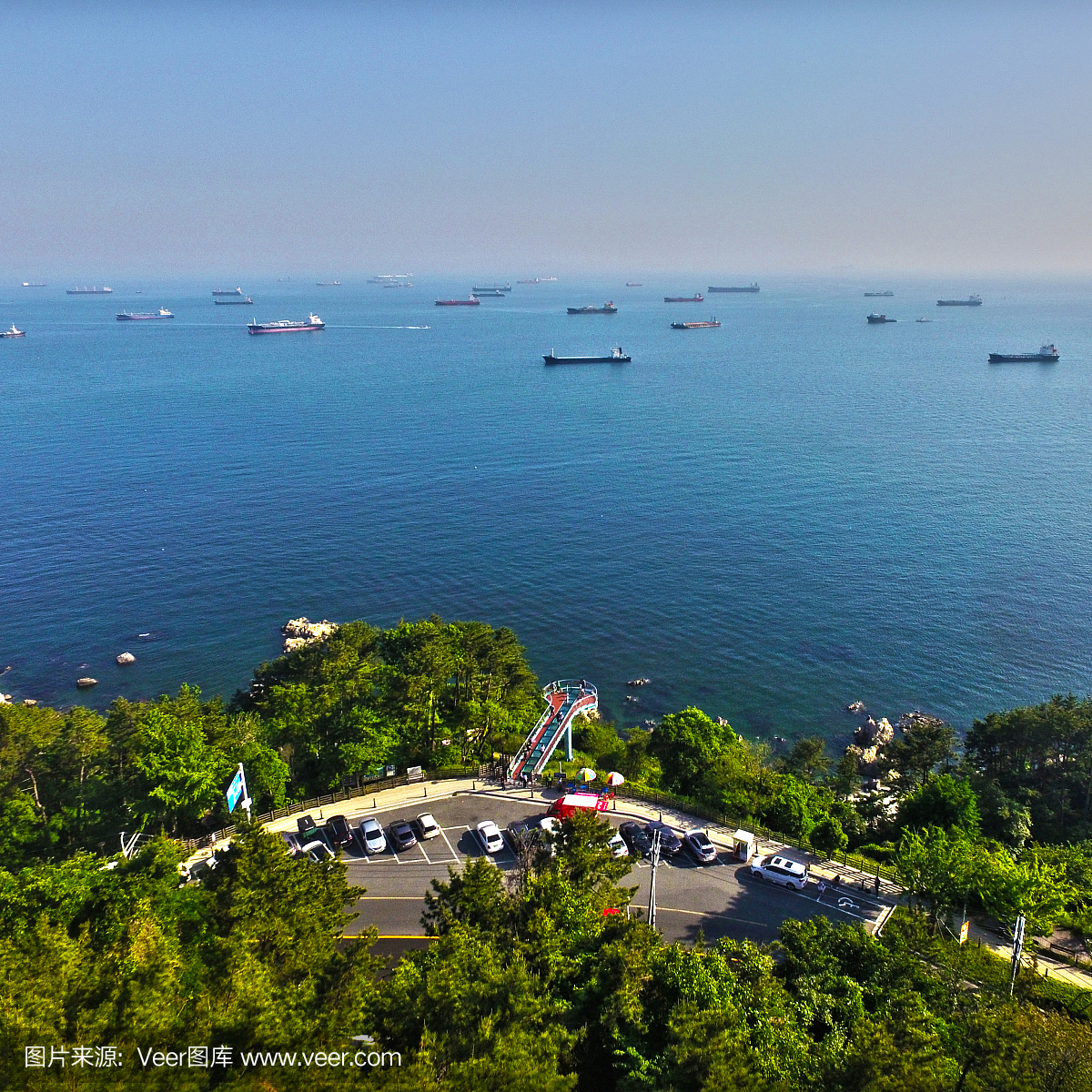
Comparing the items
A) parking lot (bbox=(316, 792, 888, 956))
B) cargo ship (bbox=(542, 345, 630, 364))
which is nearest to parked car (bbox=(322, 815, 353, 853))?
parking lot (bbox=(316, 792, 888, 956))

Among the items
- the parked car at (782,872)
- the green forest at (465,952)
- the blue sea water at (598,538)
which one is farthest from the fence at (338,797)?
the blue sea water at (598,538)

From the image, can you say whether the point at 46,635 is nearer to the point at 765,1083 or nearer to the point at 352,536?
the point at 352,536

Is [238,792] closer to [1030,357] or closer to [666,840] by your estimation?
[666,840]

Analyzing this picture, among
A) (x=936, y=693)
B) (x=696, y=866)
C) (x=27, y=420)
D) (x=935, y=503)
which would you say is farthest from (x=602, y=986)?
(x=27, y=420)

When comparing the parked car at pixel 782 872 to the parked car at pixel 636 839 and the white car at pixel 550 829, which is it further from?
the white car at pixel 550 829

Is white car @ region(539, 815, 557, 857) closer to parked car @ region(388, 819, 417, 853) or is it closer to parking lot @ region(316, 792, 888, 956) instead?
parking lot @ region(316, 792, 888, 956)
